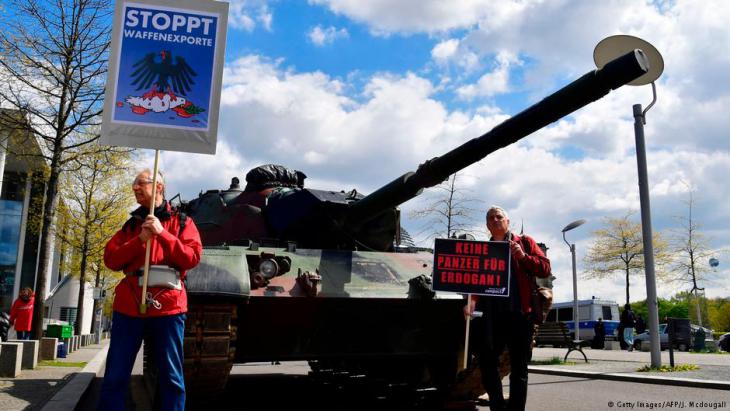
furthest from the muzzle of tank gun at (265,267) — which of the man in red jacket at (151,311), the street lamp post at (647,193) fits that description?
the street lamp post at (647,193)

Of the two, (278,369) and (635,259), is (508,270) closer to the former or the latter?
(278,369)

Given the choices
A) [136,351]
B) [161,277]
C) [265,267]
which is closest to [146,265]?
[161,277]

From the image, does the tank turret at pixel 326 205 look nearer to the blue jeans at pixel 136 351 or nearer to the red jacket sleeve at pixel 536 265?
the red jacket sleeve at pixel 536 265

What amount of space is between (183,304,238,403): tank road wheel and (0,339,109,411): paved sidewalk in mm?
1828

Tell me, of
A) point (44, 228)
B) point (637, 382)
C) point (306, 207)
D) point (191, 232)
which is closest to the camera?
point (191, 232)

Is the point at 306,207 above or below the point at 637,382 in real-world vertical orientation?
above

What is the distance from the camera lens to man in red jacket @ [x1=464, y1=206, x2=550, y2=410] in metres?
5.12

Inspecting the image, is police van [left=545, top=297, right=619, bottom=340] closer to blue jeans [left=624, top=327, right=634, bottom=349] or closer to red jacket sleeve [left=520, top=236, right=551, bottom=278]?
blue jeans [left=624, top=327, right=634, bottom=349]

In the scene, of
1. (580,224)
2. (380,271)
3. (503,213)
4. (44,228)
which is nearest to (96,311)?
(44,228)

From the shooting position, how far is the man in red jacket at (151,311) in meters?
4.01

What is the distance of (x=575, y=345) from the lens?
14.6m

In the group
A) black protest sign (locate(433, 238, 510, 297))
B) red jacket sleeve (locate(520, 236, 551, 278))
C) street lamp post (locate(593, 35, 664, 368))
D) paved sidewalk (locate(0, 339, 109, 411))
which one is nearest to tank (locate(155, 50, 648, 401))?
black protest sign (locate(433, 238, 510, 297))

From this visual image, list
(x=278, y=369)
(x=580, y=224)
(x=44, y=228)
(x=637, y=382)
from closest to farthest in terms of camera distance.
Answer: (x=637, y=382) < (x=44, y=228) < (x=278, y=369) < (x=580, y=224)

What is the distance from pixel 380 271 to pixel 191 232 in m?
3.31
